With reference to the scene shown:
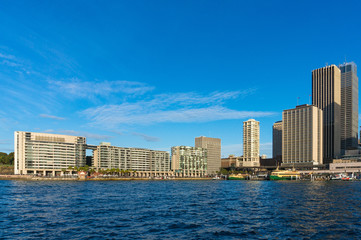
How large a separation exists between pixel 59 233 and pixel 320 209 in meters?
51.1

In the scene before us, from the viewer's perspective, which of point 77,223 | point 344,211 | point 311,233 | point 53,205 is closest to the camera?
point 311,233

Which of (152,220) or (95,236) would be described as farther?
(152,220)

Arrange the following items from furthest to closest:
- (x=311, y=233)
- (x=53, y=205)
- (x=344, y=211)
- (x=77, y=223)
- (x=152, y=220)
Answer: (x=53, y=205) < (x=344, y=211) < (x=152, y=220) < (x=77, y=223) < (x=311, y=233)

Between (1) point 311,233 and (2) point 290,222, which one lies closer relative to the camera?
(1) point 311,233

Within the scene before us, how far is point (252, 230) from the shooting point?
44875mm

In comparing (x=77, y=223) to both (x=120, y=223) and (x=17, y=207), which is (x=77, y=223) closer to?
(x=120, y=223)

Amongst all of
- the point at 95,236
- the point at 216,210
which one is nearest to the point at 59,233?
the point at 95,236

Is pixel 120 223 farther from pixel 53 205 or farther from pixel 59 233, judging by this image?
pixel 53 205

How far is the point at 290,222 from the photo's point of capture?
5084 cm

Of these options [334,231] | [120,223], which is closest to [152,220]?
[120,223]

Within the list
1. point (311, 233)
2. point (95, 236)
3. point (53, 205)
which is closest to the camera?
point (95, 236)

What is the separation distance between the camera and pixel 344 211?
204ft

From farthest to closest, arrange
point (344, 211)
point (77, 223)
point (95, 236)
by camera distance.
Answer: point (344, 211)
point (77, 223)
point (95, 236)

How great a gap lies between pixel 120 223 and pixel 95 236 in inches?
345
